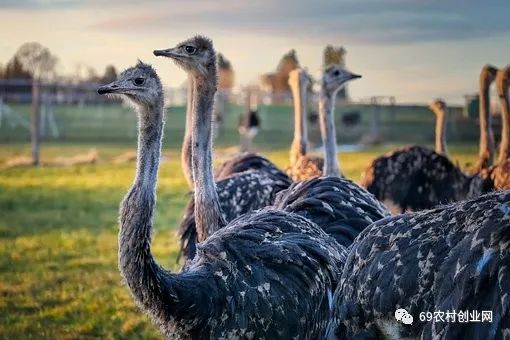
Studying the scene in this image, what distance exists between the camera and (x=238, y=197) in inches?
291

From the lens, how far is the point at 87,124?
117 ft

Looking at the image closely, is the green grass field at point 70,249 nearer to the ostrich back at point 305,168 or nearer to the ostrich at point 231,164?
the ostrich at point 231,164

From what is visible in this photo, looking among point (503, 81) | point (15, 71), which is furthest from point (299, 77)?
point (15, 71)

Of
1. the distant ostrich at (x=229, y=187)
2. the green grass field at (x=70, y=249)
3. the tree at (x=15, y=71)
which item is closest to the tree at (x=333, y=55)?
the green grass field at (x=70, y=249)

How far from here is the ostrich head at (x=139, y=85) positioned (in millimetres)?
4805

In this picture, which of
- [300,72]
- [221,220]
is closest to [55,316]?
[221,220]

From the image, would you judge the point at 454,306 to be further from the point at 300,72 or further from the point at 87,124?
the point at 87,124

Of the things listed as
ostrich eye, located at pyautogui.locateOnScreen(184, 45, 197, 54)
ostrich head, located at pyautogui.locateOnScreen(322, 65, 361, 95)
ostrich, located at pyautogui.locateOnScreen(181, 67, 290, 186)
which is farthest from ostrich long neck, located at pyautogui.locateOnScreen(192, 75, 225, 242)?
ostrich head, located at pyautogui.locateOnScreen(322, 65, 361, 95)

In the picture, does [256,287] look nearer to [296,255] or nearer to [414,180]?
[296,255]

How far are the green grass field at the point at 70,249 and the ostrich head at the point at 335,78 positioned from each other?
1632mm

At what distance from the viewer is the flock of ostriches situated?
309 centimetres

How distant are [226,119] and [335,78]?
2968cm

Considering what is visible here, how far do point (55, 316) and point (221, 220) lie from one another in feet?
7.66

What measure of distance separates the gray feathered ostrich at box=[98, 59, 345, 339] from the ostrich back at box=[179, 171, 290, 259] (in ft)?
7.23
